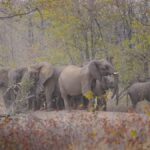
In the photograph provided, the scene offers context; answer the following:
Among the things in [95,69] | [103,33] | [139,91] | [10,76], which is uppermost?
[103,33]

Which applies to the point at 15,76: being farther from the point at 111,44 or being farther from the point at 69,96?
the point at 111,44

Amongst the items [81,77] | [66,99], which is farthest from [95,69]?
[66,99]

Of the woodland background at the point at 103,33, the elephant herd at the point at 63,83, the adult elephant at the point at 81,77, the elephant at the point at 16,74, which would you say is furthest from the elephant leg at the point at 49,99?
the woodland background at the point at 103,33

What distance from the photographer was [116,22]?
20.5 meters

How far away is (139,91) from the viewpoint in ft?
59.0

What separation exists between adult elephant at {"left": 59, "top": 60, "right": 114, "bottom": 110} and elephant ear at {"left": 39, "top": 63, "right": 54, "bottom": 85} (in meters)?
0.40

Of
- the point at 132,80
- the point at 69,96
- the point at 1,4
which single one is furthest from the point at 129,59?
the point at 1,4

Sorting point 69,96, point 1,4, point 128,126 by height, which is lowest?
point 69,96

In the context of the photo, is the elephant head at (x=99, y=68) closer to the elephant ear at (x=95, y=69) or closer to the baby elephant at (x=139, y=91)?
the elephant ear at (x=95, y=69)

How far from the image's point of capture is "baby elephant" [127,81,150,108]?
58.9ft

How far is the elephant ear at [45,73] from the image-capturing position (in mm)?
18906

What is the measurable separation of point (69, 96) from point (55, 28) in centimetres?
339

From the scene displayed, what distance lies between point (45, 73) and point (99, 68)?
2396 mm

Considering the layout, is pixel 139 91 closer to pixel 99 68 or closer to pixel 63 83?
pixel 99 68
